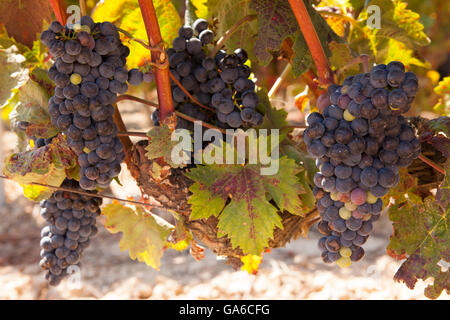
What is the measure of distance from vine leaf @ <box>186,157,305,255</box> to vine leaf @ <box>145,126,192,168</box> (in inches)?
1.7

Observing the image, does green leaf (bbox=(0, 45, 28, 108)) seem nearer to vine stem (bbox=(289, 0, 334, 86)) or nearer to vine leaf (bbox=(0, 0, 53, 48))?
vine leaf (bbox=(0, 0, 53, 48))

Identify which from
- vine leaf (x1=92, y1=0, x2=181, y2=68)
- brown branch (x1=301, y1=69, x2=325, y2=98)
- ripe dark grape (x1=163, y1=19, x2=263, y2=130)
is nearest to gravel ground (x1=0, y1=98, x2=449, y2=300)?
vine leaf (x1=92, y1=0, x2=181, y2=68)

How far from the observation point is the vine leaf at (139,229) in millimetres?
1146

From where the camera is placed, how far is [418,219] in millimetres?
985

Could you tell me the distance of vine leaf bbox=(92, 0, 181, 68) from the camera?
3.67 ft

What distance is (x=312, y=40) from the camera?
0.86 m

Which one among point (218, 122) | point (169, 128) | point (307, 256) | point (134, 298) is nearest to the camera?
point (169, 128)

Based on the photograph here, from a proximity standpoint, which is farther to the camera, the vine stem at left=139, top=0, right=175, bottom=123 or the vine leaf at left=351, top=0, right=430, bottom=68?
the vine leaf at left=351, top=0, right=430, bottom=68

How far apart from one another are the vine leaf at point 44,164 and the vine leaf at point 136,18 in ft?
1.05

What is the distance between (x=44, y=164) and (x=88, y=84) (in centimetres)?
20

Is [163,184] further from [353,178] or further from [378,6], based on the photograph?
[378,6]

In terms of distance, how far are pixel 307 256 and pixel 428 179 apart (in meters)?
1.62

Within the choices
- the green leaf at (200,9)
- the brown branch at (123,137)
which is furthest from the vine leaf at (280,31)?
the brown branch at (123,137)
